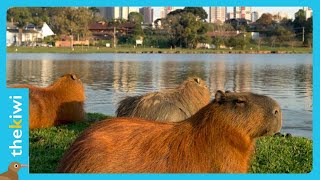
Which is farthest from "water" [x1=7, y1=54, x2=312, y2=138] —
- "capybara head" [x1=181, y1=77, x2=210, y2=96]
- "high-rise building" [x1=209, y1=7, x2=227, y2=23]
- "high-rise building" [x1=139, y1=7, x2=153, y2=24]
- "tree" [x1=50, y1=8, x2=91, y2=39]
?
"high-rise building" [x1=209, y1=7, x2=227, y2=23]

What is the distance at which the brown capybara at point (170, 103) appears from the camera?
30.2ft

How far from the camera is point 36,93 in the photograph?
980 cm

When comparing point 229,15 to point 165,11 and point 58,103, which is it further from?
point 58,103

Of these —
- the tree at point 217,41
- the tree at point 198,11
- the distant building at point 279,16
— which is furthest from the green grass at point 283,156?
the tree at point 198,11

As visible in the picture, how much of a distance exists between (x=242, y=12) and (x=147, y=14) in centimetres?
111

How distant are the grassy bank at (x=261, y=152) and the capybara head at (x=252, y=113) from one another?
1454 mm

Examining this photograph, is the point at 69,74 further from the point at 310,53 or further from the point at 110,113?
the point at 310,53

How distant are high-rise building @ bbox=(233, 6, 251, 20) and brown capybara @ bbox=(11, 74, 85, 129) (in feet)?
10.6

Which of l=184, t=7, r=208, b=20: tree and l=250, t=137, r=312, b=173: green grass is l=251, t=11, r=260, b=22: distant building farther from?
l=250, t=137, r=312, b=173: green grass

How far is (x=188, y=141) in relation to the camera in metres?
6.02

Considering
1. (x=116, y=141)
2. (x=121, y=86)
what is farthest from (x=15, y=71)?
(x=116, y=141)

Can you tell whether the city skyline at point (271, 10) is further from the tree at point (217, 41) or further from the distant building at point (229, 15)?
the tree at point (217, 41)

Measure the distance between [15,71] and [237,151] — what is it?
308 cm

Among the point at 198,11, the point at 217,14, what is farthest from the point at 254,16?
Answer: the point at 198,11
